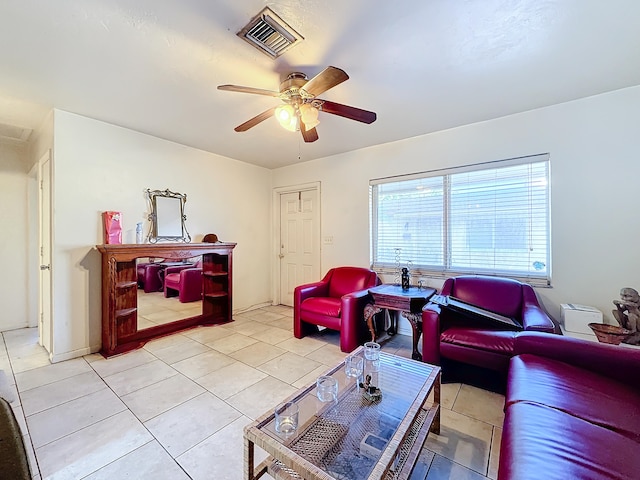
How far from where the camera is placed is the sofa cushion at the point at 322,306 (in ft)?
10.5

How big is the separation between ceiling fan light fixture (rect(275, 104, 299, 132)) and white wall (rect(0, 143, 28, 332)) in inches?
162

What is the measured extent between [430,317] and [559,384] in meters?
0.98

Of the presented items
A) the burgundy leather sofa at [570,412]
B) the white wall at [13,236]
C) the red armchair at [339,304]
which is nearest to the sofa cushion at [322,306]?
the red armchair at [339,304]

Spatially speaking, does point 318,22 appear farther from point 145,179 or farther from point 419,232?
point 145,179

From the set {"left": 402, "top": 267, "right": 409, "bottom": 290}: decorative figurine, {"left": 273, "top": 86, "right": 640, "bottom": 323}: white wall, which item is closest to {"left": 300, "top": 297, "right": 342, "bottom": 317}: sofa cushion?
{"left": 402, "top": 267, "right": 409, "bottom": 290}: decorative figurine

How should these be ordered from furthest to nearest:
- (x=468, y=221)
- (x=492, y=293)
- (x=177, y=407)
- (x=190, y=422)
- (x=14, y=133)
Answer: (x=14, y=133) → (x=468, y=221) → (x=492, y=293) → (x=177, y=407) → (x=190, y=422)

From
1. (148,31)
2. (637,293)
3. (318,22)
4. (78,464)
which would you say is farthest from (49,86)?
(637,293)

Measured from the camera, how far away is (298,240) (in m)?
4.79

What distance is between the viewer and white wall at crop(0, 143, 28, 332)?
11.9ft

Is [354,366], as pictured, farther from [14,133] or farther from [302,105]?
[14,133]

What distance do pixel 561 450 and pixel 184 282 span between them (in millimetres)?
4023

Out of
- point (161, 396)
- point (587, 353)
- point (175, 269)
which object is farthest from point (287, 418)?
point (175, 269)

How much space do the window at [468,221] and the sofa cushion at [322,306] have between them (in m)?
0.92

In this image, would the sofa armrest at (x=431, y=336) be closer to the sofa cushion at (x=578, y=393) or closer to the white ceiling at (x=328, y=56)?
the sofa cushion at (x=578, y=393)
